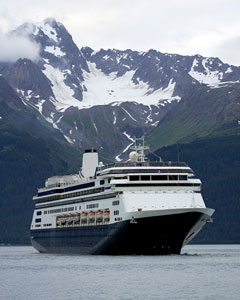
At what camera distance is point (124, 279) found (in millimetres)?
91375

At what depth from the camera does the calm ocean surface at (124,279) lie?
8081 centimetres

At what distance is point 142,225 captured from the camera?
11694 cm

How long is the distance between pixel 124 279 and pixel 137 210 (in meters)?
28.3

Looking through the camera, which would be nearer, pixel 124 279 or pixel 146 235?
pixel 124 279

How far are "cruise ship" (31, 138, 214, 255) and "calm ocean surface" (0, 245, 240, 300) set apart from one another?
3.02m

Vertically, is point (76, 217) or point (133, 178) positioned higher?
point (133, 178)

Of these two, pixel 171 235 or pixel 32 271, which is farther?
pixel 171 235

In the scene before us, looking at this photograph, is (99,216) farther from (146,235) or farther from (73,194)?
(73,194)

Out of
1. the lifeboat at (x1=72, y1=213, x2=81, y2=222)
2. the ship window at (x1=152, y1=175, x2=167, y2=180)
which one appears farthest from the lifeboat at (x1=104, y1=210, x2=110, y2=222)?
the lifeboat at (x1=72, y1=213, x2=81, y2=222)

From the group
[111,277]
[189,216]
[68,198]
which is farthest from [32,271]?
[68,198]

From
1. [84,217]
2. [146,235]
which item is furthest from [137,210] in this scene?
[84,217]

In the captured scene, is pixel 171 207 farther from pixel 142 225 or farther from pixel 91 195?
pixel 91 195

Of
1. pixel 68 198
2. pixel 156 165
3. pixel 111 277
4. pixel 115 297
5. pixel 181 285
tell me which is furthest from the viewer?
pixel 68 198

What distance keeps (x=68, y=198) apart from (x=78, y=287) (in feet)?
185
